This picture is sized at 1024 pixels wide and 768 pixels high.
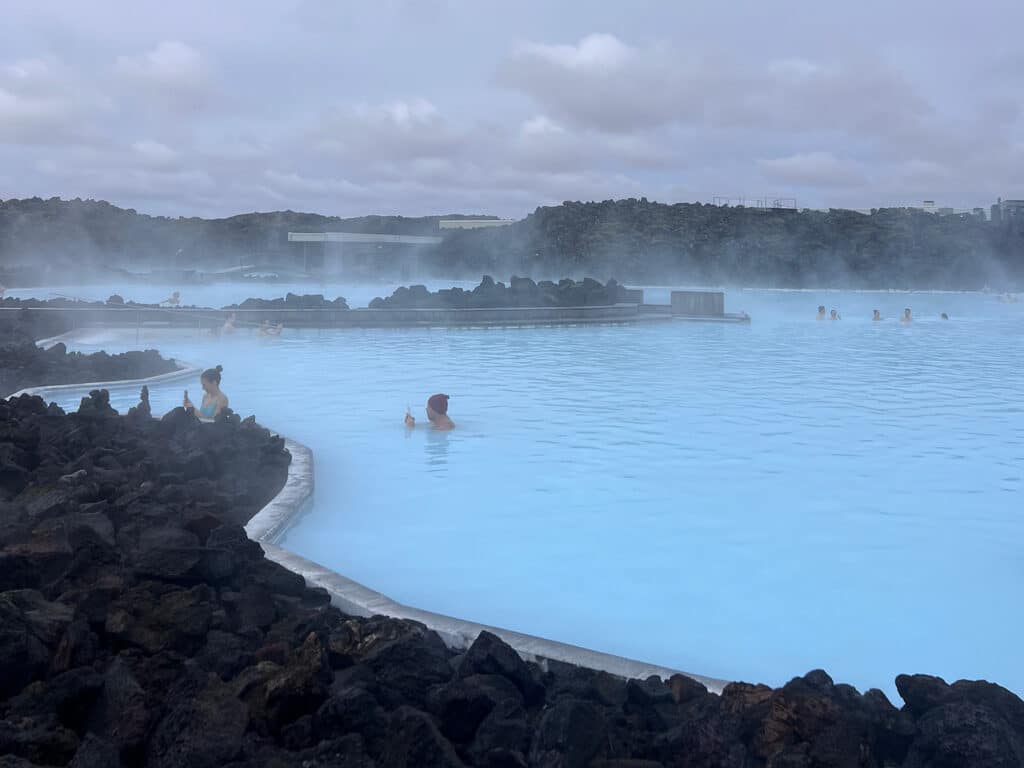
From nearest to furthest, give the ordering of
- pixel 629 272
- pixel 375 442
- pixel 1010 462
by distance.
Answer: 1. pixel 1010 462
2. pixel 375 442
3. pixel 629 272

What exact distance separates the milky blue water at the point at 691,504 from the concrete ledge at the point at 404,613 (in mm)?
290

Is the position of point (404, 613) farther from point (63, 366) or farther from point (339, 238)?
point (339, 238)

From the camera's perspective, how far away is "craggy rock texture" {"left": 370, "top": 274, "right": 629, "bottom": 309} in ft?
79.3

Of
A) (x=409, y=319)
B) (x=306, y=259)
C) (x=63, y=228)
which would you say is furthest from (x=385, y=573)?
(x=63, y=228)

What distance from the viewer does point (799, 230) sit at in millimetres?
80125

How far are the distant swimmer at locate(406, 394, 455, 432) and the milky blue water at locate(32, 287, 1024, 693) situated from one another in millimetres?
189

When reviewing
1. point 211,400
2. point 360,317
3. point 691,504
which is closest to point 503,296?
point 360,317

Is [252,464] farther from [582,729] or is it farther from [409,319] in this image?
[409,319]

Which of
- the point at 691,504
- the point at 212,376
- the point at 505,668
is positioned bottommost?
the point at 691,504

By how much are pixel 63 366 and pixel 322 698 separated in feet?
33.5

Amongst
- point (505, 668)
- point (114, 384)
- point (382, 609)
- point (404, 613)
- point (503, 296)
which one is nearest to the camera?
point (505, 668)

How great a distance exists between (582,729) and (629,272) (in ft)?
252

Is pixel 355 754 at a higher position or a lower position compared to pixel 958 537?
higher

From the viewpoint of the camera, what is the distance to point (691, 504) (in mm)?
7098
